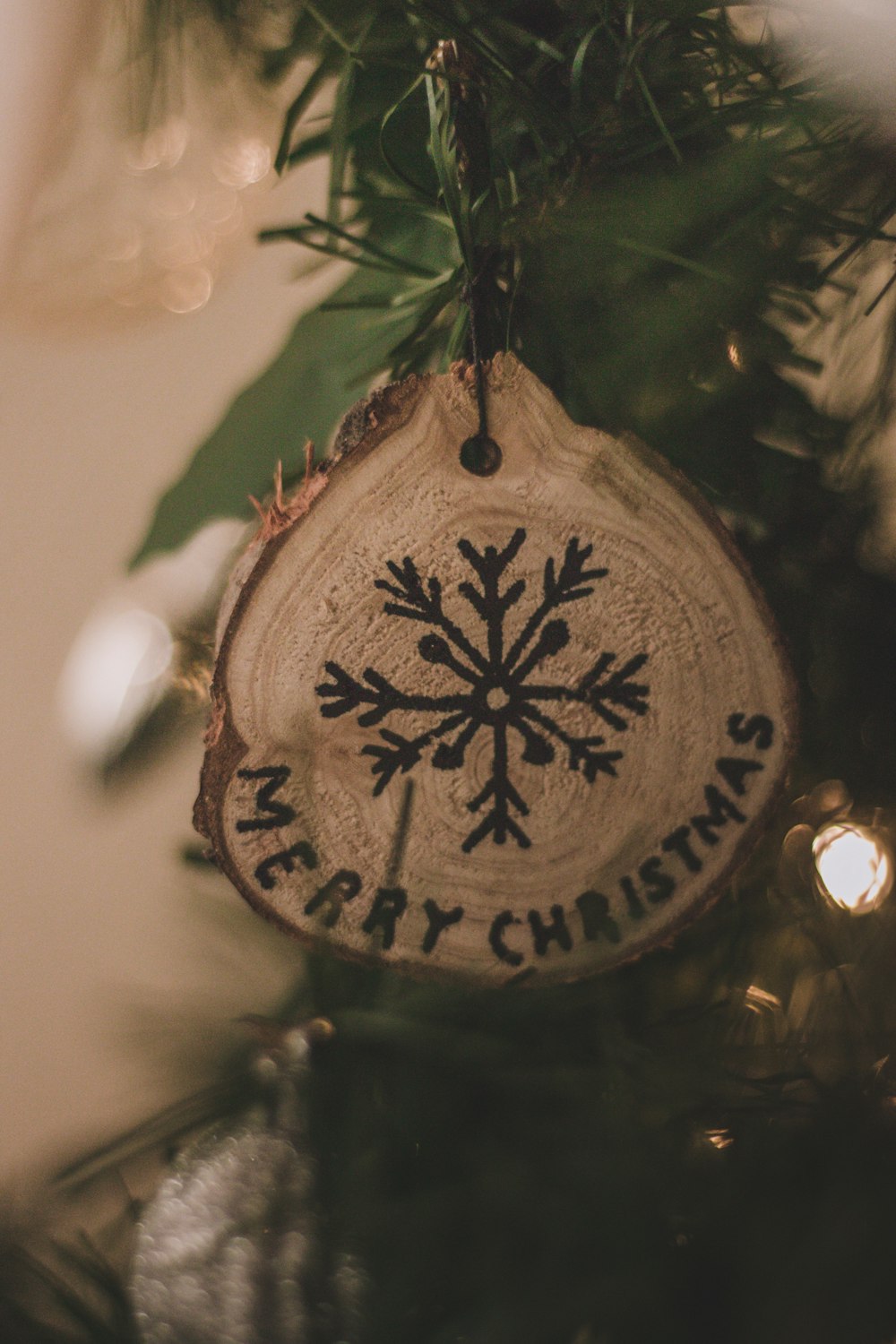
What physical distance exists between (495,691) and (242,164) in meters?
0.49

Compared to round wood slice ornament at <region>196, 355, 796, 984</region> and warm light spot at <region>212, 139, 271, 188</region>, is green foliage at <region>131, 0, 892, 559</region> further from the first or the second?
warm light spot at <region>212, 139, 271, 188</region>

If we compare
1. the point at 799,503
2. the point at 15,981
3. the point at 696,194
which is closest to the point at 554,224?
the point at 696,194

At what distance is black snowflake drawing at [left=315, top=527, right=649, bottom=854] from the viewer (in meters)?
0.35

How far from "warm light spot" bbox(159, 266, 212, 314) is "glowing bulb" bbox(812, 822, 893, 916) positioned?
0.60m

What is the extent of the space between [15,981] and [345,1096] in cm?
60

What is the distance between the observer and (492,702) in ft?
1.17

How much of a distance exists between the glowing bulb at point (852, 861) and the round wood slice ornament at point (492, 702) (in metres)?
0.06

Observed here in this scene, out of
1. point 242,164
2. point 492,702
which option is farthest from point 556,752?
point 242,164

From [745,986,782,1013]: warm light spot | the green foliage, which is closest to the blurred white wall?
the green foliage

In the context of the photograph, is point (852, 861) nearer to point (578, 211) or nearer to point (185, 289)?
point (578, 211)

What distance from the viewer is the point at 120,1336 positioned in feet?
0.98

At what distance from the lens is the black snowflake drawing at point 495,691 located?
0.35 metres

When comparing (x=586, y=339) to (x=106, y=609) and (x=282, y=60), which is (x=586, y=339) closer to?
(x=282, y=60)

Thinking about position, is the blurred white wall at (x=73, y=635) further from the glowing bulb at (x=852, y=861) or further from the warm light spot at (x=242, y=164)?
the glowing bulb at (x=852, y=861)
